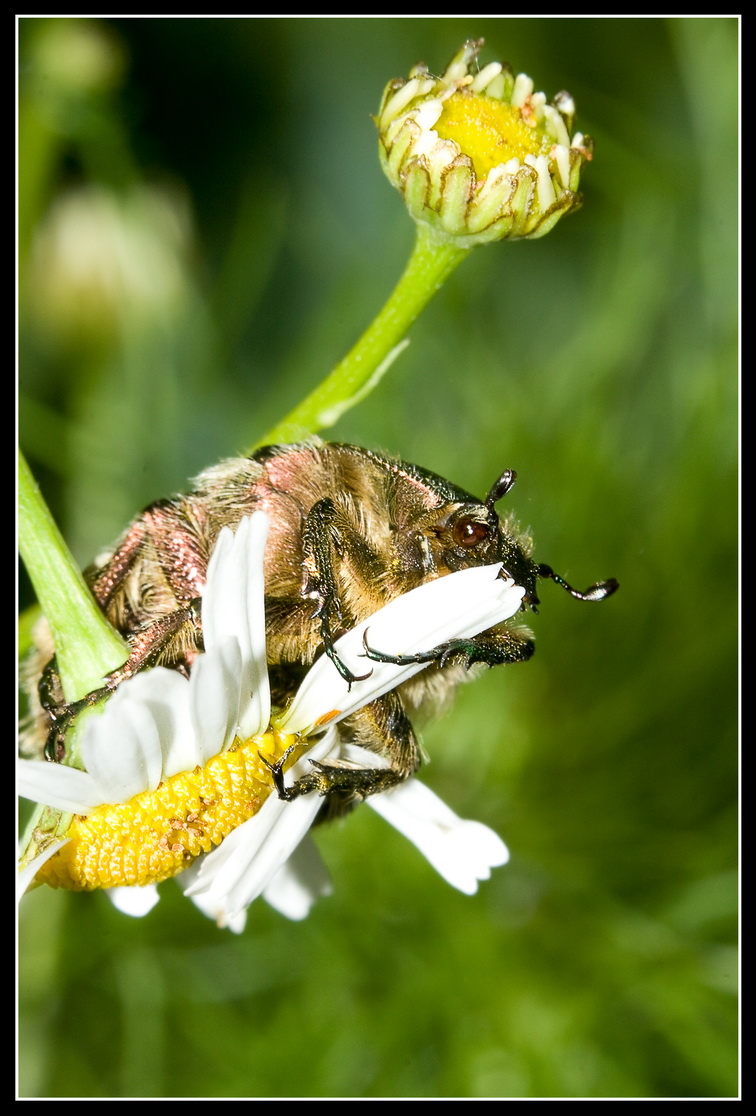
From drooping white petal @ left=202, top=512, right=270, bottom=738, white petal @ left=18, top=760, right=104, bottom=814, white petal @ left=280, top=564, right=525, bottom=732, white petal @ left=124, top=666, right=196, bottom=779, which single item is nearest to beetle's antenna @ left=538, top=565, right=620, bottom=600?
white petal @ left=280, top=564, right=525, bottom=732

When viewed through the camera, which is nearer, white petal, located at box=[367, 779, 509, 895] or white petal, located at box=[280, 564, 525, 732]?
white petal, located at box=[280, 564, 525, 732]

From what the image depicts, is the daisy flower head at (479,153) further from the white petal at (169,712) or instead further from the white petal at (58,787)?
the white petal at (58,787)

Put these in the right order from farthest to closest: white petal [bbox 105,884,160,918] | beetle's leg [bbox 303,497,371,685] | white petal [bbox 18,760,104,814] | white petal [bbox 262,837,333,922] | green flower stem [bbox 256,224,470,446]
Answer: white petal [bbox 262,837,333,922]
green flower stem [bbox 256,224,470,446]
white petal [bbox 105,884,160,918]
beetle's leg [bbox 303,497,371,685]
white petal [bbox 18,760,104,814]

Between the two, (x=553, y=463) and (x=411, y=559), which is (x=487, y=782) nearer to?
(x=553, y=463)

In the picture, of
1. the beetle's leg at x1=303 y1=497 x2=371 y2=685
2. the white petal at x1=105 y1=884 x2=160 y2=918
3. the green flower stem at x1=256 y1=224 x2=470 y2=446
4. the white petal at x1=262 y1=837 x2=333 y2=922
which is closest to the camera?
the beetle's leg at x1=303 y1=497 x2=371 y2=685

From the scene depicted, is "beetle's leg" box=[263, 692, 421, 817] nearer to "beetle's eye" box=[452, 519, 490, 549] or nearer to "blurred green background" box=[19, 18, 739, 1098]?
"beetle's eye" box=[452, 519, 490, 549]

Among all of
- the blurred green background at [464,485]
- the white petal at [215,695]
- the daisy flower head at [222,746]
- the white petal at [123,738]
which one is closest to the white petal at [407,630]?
the daisy flower head at [222,746]

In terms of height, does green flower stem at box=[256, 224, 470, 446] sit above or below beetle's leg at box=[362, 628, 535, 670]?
above
